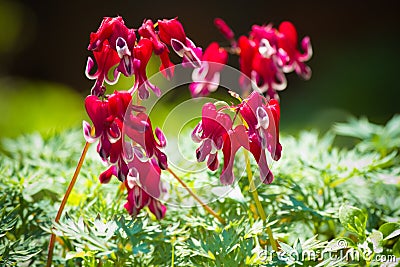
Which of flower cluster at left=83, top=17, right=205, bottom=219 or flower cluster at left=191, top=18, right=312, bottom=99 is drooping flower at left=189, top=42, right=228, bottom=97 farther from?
flower cluster at left=83, top=17, right=205, bottom=219

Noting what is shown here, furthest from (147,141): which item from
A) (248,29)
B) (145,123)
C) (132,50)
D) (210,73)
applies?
(248,29)

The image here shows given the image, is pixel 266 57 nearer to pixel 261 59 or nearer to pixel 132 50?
pixel 261 59

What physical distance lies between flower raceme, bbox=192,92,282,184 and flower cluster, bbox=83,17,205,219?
0.25 feet

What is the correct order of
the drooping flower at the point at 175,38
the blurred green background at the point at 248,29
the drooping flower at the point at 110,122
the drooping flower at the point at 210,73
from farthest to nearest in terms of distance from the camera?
the blurred green background at the point at 248,29
the drooping flower at the point at 210,73
the drooping flower at the point at 175,38
the drooping flower at the point at 110,122

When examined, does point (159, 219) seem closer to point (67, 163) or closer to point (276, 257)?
point (276, 257)

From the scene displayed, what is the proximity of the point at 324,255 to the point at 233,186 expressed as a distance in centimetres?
23

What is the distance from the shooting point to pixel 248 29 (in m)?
4.43

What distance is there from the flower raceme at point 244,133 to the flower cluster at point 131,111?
0.08 m

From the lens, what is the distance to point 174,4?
443 cm

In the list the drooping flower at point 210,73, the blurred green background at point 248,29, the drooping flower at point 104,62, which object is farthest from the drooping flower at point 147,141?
the blurred green background at point 248,29

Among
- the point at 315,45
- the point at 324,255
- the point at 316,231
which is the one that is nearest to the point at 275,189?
the point at 316,231

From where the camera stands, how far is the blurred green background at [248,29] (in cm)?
387

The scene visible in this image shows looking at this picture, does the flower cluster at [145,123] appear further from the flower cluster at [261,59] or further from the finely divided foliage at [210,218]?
the flower cluster at [261,59]

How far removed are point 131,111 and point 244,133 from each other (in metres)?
0.20
